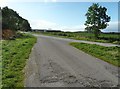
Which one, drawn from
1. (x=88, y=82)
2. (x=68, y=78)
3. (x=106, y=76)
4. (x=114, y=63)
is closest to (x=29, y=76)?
(x=68, y=78)

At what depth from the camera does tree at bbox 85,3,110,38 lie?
83787mm

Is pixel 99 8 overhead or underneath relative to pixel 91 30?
overhead

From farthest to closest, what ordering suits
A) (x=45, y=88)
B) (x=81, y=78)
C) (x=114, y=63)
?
1. (x=114, y=63)
2. (x=81, y=78)
3. (x=45, y=88)

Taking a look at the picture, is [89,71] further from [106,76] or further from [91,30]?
[91,30]

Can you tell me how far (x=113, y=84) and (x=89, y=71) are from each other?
306cm

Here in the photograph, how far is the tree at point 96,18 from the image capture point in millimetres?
83787

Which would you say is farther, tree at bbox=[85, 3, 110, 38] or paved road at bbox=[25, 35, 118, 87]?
tree at bbox=[85, 3, 110, 38]

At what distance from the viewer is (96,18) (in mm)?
85062

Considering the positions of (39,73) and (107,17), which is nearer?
(39,73)

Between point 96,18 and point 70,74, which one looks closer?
point 70,74

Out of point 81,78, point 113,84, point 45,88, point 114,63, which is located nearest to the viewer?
point 45,88

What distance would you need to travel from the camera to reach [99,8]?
86.2 m

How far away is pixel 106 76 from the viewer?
539 inches

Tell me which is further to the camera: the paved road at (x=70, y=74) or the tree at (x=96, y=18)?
the tree at (x=96, y=18)
